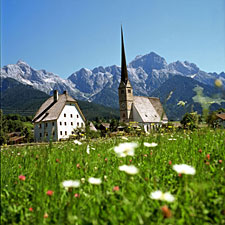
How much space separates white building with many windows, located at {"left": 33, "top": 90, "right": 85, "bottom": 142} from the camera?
164 feet

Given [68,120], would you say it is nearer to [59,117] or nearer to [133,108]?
[59,117]

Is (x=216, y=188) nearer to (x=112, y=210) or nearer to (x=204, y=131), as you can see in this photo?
(x=112, y=210)

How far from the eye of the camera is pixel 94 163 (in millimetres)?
3475

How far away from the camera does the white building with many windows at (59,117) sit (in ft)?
164

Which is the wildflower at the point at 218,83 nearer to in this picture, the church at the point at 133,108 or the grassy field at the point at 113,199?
the grassy field at the point at 113,199

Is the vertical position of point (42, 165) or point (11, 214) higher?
point (42, 165)

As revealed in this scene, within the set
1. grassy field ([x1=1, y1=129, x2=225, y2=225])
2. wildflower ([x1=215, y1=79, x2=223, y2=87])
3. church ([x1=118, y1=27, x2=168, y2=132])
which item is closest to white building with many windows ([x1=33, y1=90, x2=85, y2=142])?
church ([x1=118, y1=27, x2=168, y2=132])

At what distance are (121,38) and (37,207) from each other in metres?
72.1

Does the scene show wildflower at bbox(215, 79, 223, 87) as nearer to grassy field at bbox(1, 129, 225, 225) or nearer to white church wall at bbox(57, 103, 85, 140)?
grassy field at bbox(1, 129, 225, 225)

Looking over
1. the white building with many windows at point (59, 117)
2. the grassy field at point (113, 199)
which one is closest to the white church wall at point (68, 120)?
the white building with many windows at point (59, 117)

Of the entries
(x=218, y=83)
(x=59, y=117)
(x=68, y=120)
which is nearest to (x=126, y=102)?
(x=68, y=120)

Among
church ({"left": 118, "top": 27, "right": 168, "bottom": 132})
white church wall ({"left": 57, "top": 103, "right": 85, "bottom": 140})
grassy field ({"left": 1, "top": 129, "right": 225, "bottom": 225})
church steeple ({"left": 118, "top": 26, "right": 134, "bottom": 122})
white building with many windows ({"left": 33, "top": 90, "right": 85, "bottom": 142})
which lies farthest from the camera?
church steeple ({"left": 118, "top": 26, "right": 134, "bottom": 122})

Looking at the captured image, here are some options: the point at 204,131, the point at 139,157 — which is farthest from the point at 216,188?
the point at 204,131

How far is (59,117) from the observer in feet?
163
